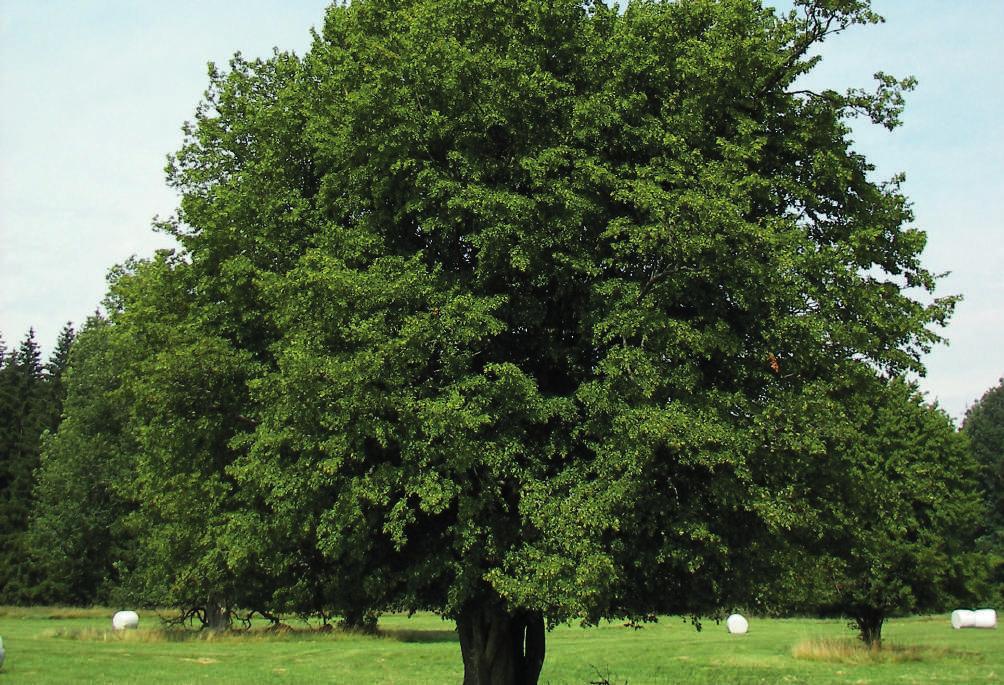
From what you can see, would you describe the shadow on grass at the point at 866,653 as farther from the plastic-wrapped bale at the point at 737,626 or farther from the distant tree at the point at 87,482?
the distant tree at the point at 87,482

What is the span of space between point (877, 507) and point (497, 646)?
860 centimetres

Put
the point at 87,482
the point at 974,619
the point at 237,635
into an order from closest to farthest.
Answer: the point at 237,635 → the point at 87,482 → the point at 974,619

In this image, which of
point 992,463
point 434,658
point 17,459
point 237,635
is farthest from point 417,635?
point 992,463

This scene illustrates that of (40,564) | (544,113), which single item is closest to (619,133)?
(544,113)

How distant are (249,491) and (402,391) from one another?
4.56 metres

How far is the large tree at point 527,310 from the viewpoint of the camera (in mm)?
14898

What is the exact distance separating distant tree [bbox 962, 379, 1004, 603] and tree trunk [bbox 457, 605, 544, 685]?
3331 inches

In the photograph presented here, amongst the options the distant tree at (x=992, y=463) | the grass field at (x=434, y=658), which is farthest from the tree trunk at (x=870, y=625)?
the distant tree at (x=992, y=463)

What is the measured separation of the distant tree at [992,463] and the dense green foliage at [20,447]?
95152 millimetres

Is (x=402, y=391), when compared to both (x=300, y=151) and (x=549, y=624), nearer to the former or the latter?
(x=549, y=624)

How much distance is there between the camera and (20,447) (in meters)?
93.1

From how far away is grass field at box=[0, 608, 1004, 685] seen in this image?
112ft

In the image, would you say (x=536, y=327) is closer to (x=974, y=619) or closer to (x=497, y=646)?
(x=497, y=646)

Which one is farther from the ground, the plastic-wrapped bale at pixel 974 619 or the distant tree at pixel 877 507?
the distant tree at pixel 877 507
